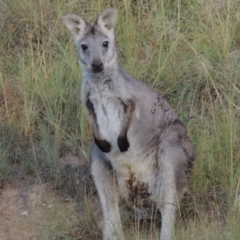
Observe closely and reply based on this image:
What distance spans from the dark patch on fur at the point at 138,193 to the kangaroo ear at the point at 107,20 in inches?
41.5

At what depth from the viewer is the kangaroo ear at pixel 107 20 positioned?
5473mm

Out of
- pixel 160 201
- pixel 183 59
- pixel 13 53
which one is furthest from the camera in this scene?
pixel 13 53

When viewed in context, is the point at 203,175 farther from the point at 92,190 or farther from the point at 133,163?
the point at 92,190

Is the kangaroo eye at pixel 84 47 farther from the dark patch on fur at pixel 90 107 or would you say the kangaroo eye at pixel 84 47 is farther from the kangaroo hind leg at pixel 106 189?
the kangaroo hind leg at pixel 106 189

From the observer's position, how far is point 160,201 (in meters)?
5.18

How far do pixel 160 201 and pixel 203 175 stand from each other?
0.41 meters

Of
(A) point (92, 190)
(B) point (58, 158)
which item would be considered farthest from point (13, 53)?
(A) point (92, 190)

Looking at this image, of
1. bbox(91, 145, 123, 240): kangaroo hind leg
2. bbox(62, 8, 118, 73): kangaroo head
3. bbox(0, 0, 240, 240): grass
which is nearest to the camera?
bbox(91, 145, 123, 240): kangaroo hind leg

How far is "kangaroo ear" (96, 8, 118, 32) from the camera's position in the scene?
547cm

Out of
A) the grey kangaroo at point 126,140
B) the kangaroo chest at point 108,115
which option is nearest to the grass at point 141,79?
the grey kangaroo at point 126,140

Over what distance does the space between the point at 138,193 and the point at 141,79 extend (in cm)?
139

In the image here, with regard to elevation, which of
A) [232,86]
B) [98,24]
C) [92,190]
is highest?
[98,24]

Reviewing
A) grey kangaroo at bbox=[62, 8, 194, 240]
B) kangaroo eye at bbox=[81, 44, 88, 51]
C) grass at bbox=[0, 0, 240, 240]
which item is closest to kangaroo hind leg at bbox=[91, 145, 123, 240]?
grey kangaroo at bbox=[62, 8, 194, 240]

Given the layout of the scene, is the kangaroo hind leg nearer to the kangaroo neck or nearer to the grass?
the grass
